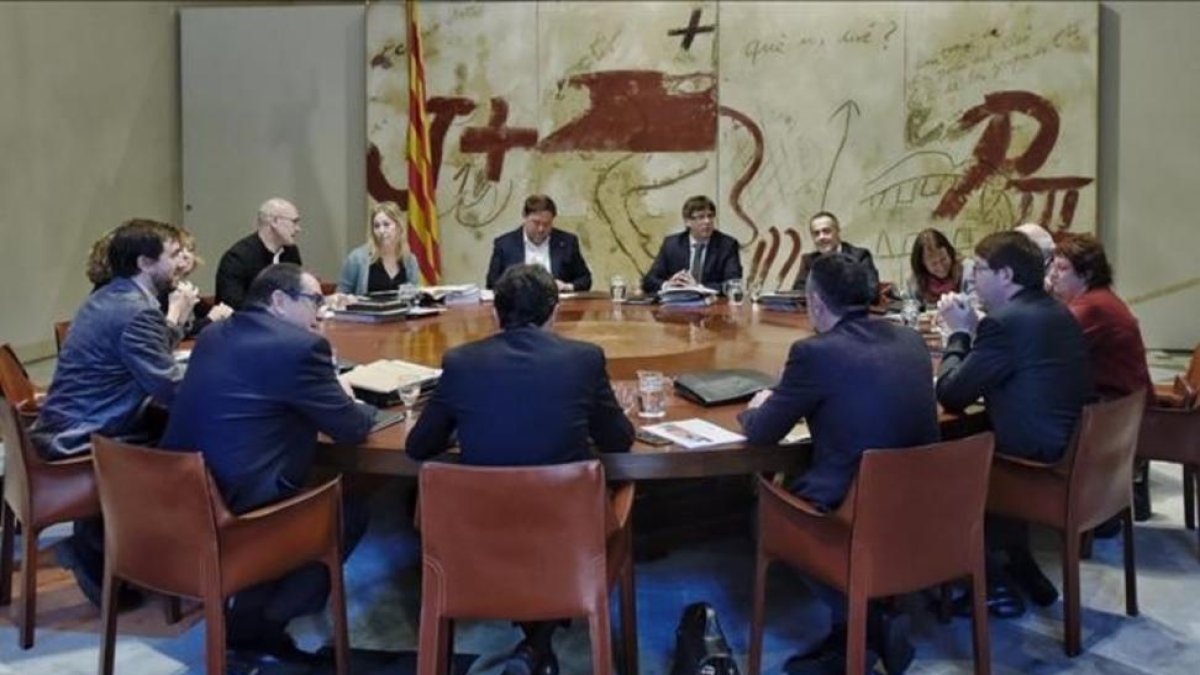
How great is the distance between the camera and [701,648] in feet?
8.64

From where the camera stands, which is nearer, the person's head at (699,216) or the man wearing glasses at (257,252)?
Result: the man wearing glasses at (257,252)

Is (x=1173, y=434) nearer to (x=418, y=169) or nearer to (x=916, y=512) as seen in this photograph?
(x=916, y=512)

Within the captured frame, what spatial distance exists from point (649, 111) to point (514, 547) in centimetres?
524

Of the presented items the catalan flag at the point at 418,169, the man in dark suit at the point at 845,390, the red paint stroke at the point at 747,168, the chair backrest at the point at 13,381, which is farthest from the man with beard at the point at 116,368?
the red paint stroke at the point at 747,168

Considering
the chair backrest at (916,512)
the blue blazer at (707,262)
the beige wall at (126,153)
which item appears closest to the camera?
the chair backrest at (916,512)

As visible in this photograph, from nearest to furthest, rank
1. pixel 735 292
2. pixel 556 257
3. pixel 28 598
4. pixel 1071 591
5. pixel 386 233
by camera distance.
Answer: pixel 1071 591
pixel 28 598
pixel 735 292
pixel 386 233
pixel 556 257

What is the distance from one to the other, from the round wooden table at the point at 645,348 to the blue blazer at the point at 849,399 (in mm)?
107

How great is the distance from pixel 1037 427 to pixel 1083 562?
94 centimetres

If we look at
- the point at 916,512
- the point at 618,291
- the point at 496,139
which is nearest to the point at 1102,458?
the point at 916,512

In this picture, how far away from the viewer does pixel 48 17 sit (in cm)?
649

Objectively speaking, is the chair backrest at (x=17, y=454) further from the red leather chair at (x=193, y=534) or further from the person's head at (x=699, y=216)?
the person's head at (x=699, y=216)

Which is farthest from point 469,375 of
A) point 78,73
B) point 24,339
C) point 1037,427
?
point 78,73

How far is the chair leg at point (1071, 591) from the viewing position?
280 centimetres

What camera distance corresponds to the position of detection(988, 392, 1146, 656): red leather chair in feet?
9.14
